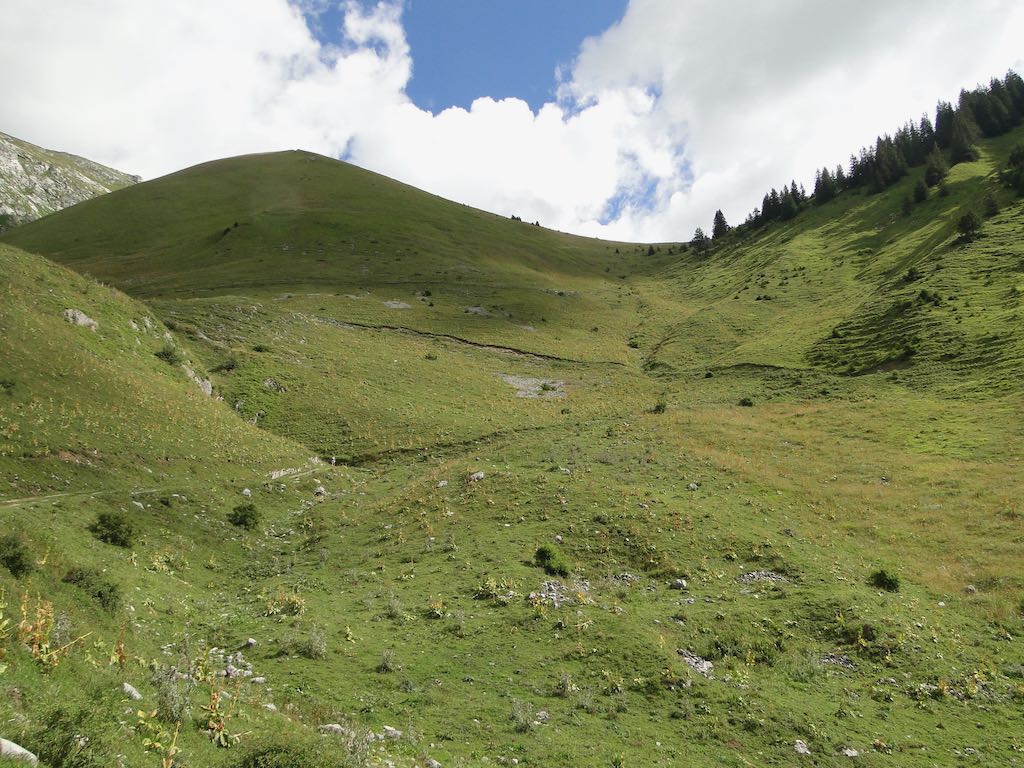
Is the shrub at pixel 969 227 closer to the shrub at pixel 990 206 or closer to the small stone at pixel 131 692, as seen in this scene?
the shrub at pixel 990 206

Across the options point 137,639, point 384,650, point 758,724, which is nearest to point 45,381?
point 137,639

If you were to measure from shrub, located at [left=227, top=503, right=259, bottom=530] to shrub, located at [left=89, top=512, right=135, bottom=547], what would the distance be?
194 inches

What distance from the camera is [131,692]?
28.6ft

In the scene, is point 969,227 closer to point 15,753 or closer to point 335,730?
point 335,730

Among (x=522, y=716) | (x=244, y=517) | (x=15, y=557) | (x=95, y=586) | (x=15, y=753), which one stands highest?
(x=15, y=753)

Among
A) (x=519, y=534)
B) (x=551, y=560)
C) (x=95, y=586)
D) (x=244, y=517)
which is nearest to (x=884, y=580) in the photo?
(x=551, y=560)

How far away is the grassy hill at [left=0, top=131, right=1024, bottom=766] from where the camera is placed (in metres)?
12.2

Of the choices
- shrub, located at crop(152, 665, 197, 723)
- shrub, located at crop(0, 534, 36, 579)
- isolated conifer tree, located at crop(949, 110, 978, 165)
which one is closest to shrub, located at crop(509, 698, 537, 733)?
shrub, located at crop(152, 665, 197, 723)

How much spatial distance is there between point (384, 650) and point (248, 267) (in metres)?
86.2

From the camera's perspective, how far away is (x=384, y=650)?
15445mm

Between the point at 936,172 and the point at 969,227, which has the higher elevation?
the point at 936,172

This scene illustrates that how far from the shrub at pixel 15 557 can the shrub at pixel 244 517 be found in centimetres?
1298

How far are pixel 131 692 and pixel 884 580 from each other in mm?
23896

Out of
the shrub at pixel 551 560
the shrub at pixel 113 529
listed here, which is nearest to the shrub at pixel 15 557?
the shrub at pixel 113 529
